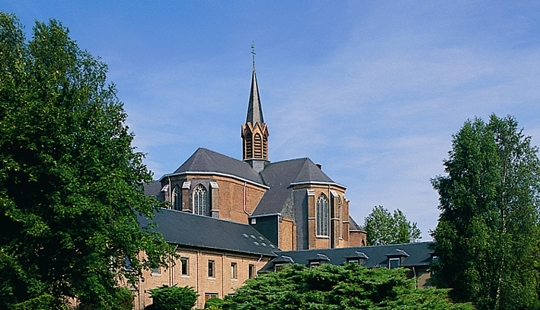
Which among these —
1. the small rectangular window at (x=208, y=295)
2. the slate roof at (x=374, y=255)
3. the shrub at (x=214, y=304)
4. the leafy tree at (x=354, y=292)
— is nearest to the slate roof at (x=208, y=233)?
the slate roof at (x=374, y=255)

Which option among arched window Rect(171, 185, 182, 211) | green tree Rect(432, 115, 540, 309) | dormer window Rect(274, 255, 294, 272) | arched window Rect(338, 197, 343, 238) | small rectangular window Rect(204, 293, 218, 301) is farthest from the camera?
arched window Rect(338, 197, 343, 238)

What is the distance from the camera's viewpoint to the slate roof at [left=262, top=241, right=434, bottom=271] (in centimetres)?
4803

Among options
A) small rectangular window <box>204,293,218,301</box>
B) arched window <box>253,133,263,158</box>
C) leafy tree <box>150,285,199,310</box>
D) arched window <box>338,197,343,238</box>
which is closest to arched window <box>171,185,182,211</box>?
arched window <box>253,133,263,158</box>

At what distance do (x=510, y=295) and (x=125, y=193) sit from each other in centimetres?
2020

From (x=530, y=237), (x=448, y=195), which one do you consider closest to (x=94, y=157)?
(x=448, y=195)

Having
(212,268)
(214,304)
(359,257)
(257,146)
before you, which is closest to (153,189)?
(257,146)

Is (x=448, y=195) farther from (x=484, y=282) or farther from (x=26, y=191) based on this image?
(x=26, y=191)

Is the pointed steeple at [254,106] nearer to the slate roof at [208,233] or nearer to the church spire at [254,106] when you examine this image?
the church spire at [254,106]

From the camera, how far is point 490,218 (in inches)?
1380

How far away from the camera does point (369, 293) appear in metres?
22.4

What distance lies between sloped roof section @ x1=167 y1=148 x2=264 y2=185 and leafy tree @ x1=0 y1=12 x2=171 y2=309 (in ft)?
112

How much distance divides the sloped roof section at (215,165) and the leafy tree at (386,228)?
70.4 ft

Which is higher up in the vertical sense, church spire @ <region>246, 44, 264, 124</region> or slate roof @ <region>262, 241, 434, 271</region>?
church spire @ <region>246, 44, 264, 124</region>

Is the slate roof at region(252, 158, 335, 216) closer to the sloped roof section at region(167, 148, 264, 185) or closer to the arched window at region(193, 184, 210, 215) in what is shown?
the sloped roof section at region(167, 148, 264, 185)
